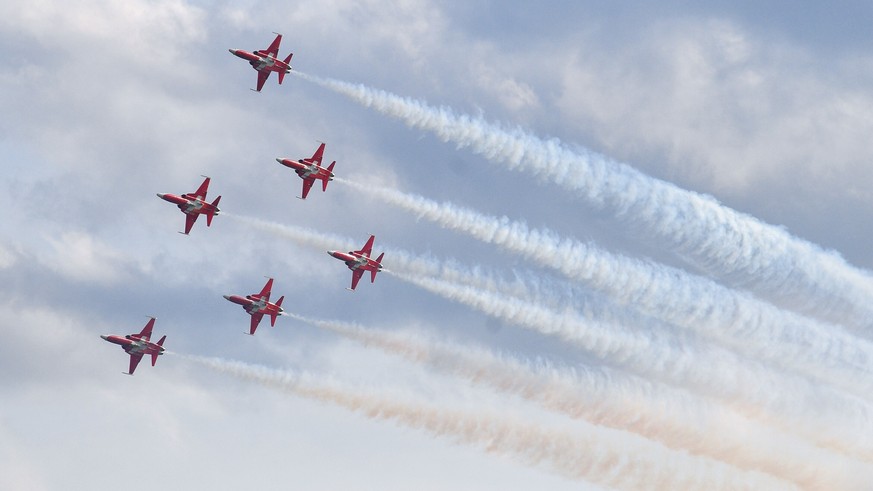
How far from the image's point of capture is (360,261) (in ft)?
341

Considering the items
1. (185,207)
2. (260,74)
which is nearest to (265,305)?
(185,207)

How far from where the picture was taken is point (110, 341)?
11381 cm

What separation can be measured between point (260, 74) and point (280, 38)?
3.02m

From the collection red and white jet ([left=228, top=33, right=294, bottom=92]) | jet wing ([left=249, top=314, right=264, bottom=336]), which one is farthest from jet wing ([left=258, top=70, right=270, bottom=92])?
jet wing ([left=249, top=314, right=264, bottom=336])

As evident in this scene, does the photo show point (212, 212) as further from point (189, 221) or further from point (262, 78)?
point (262, 78)

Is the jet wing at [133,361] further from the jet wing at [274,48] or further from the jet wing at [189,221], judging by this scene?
the jet wing at [274,48]

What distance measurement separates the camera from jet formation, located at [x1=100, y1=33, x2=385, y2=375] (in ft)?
340

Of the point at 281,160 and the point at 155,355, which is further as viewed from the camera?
the point at 155,355

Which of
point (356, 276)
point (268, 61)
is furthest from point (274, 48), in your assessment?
point (356, 276)

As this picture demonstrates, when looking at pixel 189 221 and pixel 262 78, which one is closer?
pixel 262 78

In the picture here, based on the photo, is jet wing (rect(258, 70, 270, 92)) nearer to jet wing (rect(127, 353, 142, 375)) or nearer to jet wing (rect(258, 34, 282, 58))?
jet wing (rect(258, 34, 282, 58))

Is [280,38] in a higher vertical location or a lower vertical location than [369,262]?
higher

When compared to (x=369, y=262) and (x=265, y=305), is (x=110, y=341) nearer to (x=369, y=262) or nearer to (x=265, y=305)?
(x=265, y=305)

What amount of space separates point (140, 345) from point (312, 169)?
21.3 meters
